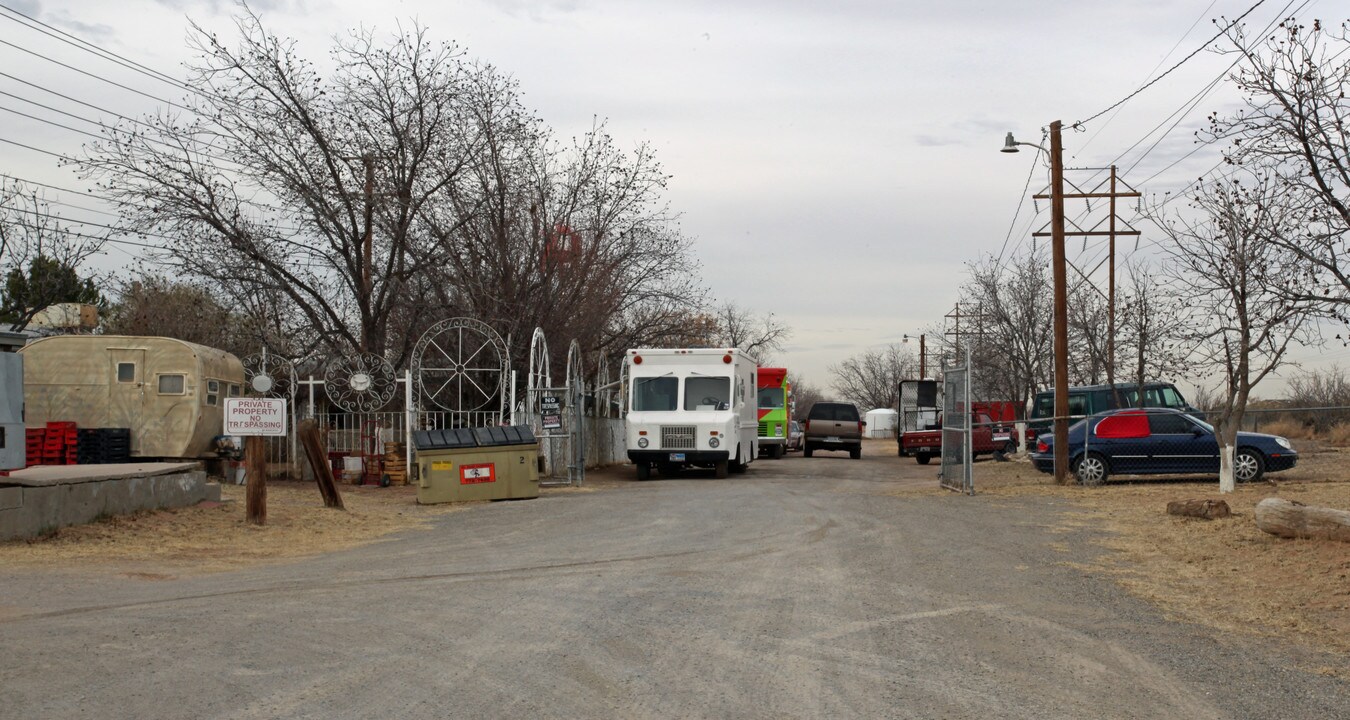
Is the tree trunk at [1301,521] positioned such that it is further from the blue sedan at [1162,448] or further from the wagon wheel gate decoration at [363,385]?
the wagon wheel gate decoration at [363,385]

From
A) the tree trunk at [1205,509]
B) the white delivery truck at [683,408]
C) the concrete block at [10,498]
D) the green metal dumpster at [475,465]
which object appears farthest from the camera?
the white delivery truck at [683,408]

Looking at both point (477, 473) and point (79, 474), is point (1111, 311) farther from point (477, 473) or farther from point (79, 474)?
point (79, 474)

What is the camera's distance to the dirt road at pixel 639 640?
234 inches

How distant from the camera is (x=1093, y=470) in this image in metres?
21.5

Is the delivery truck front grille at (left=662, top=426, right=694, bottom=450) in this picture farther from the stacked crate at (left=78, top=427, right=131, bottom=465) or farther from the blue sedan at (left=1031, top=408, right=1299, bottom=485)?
the stacked crate at (left=78, top=427, right=131, bottom=465)

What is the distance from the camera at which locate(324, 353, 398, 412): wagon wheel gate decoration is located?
22.2 m

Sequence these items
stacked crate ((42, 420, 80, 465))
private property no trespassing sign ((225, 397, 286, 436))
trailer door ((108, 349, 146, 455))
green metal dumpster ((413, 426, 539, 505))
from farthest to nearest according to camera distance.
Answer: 1. trailer door ((108, 349, 146, 455))
2. green metal dumpster ((413, 426, 539, 505))
3. stacked crate ((42, 420, 80, 465))
4. private property no trespassing sign ((225, 397, 286, 436))

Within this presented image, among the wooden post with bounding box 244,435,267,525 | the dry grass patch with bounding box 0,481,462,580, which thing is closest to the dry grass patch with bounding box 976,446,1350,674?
the dry grass patch with bounding box 0,481,462,580

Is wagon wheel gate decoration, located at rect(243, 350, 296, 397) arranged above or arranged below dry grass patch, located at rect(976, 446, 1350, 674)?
above

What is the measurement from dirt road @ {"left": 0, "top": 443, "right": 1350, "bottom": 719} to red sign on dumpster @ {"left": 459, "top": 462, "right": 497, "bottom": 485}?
672 cm

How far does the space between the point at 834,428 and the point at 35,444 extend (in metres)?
27.9

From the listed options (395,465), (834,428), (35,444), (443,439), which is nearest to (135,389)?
(35,444)

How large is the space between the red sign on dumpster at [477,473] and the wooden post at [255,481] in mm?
5188

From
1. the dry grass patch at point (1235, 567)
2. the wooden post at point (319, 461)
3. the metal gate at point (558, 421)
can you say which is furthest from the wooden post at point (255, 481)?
the dry grass patch at point (1235, 567)
